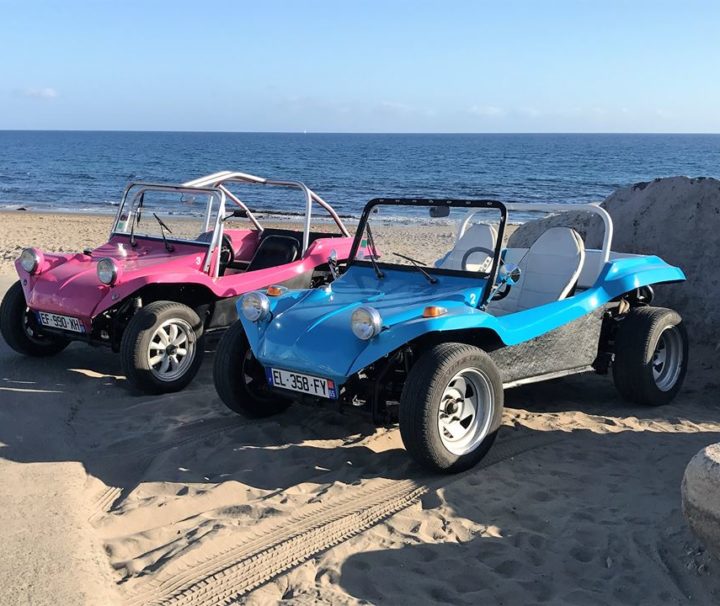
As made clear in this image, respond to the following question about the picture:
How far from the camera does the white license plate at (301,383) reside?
486cm

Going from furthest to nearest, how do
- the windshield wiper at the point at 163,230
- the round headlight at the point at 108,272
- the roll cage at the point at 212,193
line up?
the windshield wiper at the point at 163,230
the roll cage at the point at 212,193
the round headlight at the point at 108,272

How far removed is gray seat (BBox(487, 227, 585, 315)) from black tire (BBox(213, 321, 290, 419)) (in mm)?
1864

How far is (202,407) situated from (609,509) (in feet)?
10.1

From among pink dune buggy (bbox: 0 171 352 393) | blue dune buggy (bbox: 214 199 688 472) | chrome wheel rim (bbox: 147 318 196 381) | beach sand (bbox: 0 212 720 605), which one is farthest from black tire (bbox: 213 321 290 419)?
chrome wheel rim (bbox: 147 318 196 381)

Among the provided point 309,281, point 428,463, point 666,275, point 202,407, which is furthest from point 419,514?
point 309,281

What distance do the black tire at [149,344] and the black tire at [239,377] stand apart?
3.31 feet

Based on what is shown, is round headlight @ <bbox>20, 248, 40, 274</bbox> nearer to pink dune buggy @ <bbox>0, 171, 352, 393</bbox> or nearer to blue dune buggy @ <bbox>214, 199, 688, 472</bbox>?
pink dune buggy @ <bbox>0, 171, 352, 393</bbox>

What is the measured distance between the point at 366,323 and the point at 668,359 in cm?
298

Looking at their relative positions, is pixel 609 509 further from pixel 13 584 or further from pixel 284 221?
pixel 284 221

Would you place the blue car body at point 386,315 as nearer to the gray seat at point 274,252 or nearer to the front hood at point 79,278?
the front hood at point 79,278

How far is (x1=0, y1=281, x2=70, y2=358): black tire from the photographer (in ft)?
23.9

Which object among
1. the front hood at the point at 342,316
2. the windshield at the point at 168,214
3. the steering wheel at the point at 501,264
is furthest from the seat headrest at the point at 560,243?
the windshield at the point at 168,214

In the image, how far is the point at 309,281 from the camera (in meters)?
8.01

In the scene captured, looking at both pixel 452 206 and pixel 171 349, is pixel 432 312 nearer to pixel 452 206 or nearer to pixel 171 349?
pixel 452 206
